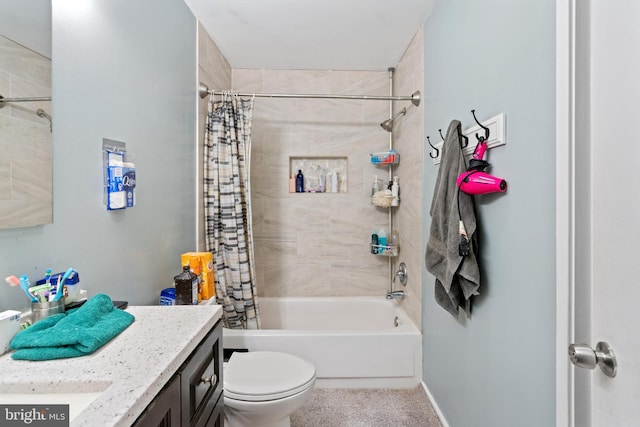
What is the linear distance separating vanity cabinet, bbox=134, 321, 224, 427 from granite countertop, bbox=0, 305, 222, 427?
0.09 feet

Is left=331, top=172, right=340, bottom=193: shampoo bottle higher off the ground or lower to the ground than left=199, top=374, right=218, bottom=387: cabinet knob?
higher

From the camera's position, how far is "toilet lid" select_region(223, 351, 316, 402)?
142 centimetres

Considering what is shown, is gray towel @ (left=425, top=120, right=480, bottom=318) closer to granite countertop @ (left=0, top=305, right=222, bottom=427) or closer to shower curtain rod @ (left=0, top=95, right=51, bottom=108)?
granite countertop @ (left=0, top=305, right=222, bottom=427)

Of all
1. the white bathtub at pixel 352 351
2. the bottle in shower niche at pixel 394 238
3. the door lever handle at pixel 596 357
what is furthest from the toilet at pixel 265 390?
the bottle in shower niche at pixel 394 238

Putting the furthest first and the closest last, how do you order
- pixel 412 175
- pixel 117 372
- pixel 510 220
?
pixel 412 175 < pixel 510 220 < pixel 117 372

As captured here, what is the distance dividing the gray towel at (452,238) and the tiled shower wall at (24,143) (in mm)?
1424

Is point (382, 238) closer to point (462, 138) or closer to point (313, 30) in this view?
point (462, 138)

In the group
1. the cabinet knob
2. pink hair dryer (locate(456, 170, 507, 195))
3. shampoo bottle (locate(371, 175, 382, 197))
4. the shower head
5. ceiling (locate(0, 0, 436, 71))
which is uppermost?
ceiling (locate(0, 0, 436, 71))

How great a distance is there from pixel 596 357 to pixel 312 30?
2.24m

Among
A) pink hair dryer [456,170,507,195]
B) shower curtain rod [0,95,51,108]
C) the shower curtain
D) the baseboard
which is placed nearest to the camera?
shower curtain rod [0,95,51,108]

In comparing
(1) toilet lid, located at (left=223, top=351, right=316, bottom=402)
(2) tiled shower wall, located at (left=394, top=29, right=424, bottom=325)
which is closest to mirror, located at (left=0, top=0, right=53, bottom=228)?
(1) toilet lid, located at (left=223, top=351, right=316, bottom=402)

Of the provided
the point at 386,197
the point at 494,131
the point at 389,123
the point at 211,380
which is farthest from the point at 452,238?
the point at 389,123

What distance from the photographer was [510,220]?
3.75 feet

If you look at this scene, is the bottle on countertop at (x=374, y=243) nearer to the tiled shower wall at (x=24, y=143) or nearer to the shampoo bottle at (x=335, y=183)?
the shampoo bottle at (x=335, y=183)
